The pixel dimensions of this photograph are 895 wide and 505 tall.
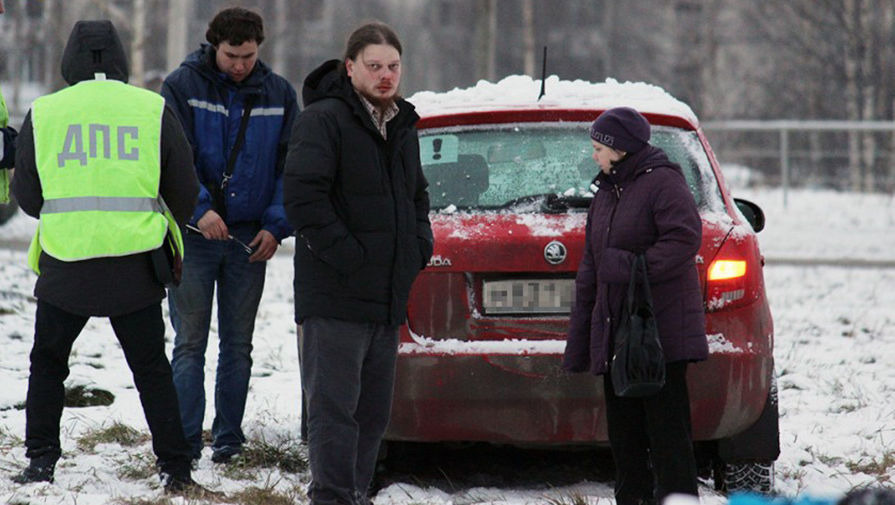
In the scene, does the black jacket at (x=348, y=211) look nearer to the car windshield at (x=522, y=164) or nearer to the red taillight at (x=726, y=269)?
the car windshield at (x=522, y=164)

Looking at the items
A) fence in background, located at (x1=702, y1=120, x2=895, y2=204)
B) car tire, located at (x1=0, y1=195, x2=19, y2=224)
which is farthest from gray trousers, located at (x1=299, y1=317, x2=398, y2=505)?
fence in background, located at (x1=702, y1=120, x2=895, y2=204)

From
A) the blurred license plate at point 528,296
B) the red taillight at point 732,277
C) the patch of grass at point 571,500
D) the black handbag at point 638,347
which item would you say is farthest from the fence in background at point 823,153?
the black handbag at point 638,347

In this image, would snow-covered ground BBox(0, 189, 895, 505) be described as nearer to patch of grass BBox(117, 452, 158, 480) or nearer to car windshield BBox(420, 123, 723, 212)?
patch of grass BBox(117, 452, 158, 480)

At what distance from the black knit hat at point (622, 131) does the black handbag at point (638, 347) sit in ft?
1.24

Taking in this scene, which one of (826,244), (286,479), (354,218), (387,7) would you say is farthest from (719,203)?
(387,7)

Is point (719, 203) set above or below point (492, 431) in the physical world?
above

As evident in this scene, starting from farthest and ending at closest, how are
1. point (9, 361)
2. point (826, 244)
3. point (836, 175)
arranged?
point (836, 175) → point (826, 244) → point (9, 361)

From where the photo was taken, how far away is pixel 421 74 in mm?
52125

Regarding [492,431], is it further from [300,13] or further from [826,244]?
[300,13]

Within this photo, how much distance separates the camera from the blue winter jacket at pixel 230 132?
526 cm

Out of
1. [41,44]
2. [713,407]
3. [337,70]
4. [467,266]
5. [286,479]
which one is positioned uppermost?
[41,44]

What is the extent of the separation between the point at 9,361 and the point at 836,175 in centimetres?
1508

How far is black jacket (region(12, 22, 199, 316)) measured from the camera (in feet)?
14.9

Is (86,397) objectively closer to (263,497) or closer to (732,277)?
(263,497)
